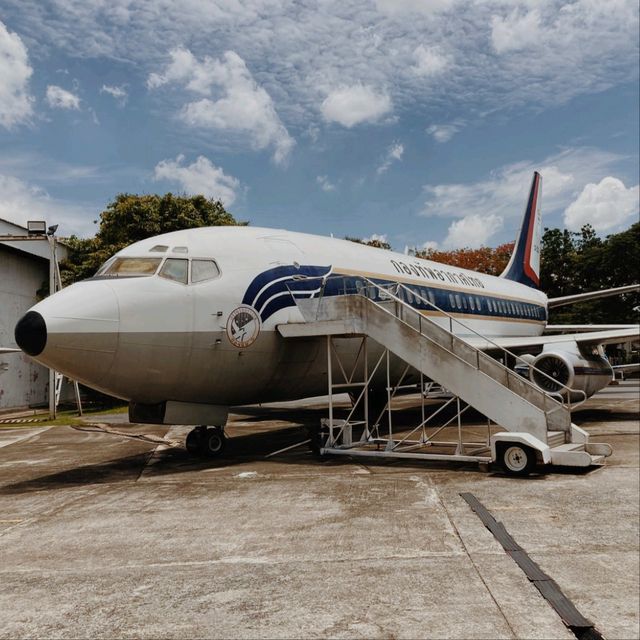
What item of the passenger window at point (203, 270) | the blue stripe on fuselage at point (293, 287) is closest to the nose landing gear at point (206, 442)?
the blue stripe on fuselage at point (293, 287)

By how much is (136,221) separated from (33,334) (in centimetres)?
2595

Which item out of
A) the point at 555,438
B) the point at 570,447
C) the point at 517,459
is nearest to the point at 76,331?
the point at 517,459

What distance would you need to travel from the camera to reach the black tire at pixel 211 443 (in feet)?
43.1

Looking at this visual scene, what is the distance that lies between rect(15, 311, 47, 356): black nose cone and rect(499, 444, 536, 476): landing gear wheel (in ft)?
25.8

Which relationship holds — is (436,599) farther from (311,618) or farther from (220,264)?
(220,264)

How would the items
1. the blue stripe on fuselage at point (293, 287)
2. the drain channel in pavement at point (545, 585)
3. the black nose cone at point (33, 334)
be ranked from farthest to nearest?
the blue stripe on fuselage at point (293, 287), the black nose cone at point (33, 334), the drain channel in pavement at point (545, 585)

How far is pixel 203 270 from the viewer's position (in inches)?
465

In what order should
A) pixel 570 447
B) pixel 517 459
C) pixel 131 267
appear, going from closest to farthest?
pixel 517 459
pixel 570 447
pixel 131 267

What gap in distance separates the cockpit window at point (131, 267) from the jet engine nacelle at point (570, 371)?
10.5 meters

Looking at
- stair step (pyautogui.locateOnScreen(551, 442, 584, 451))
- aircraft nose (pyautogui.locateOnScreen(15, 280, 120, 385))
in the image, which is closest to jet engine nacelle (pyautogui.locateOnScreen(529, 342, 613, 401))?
stair step (pyautogui.locateOnScreen(551, 442, 584, 451))

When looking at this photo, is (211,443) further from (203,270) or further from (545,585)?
(545,585)

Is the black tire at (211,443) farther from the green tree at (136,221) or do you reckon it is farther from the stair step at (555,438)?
the green tree at (136,221)

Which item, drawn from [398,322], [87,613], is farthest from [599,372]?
[87,613]

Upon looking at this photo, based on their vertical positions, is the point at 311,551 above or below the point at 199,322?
below
